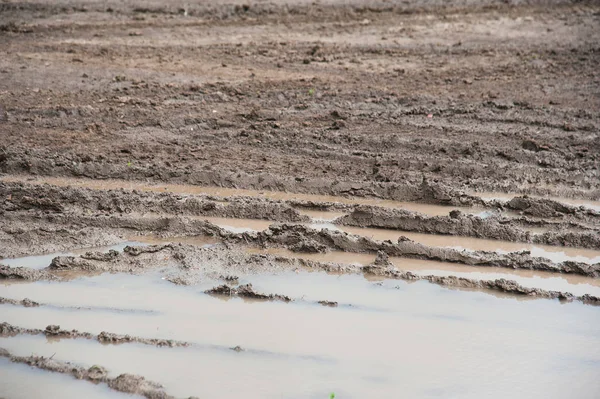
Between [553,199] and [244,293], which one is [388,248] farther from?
[553,199]

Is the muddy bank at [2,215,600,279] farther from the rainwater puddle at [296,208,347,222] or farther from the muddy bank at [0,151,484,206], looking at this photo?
the muddy bank at [0,151,484,206]

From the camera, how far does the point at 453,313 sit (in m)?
6.88

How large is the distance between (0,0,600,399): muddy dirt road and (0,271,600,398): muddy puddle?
0.02 meters

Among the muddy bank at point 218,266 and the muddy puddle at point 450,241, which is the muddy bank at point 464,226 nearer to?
the muddy puddle at point 450,241

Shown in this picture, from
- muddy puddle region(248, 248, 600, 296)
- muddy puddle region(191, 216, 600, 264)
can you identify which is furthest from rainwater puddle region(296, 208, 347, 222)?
muddy puddle region(248, 248, 600, 296)

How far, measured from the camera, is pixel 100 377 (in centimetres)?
579

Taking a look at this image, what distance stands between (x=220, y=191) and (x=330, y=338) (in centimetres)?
284

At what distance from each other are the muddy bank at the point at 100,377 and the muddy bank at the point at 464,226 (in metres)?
3.07

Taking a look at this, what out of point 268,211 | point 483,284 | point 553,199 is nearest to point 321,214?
point 268,211

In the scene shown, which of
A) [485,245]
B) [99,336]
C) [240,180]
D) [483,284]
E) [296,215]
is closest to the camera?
[99,336]

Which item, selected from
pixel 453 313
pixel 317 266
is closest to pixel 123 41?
pixel 317 266

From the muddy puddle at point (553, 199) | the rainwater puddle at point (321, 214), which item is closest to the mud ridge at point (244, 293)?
the rainwater puddle at point (321, 214)

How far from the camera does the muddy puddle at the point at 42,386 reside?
220 inches

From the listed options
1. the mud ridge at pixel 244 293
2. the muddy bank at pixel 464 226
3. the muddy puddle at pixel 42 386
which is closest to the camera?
the muddy puddle at pixel 42 386
